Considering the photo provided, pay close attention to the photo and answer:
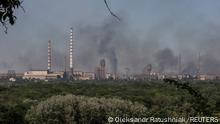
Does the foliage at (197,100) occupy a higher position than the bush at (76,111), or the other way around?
the foliage at (197,100)

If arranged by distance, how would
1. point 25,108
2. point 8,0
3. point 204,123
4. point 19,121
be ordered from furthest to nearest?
point 25,108 < point 19,121 < point 204,123 < point 8,0

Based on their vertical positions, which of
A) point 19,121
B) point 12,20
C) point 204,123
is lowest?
point 19,121

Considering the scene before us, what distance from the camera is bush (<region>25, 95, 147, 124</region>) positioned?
71.8 meters

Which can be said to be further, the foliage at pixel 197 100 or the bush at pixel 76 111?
the bush at pixel 76 111

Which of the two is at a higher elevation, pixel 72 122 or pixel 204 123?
pixel 204 123

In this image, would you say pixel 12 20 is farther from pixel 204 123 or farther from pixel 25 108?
pixel 25 108

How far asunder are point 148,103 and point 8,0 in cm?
10255

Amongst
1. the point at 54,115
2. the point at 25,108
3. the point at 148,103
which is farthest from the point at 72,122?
the point at 148,103

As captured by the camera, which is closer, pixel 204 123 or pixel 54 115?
pixel 204 123

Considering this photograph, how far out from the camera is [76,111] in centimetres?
7375

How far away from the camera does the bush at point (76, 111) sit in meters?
71.8

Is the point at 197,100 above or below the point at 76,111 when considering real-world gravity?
above

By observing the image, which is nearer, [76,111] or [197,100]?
[197,100]

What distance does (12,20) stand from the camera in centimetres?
631
